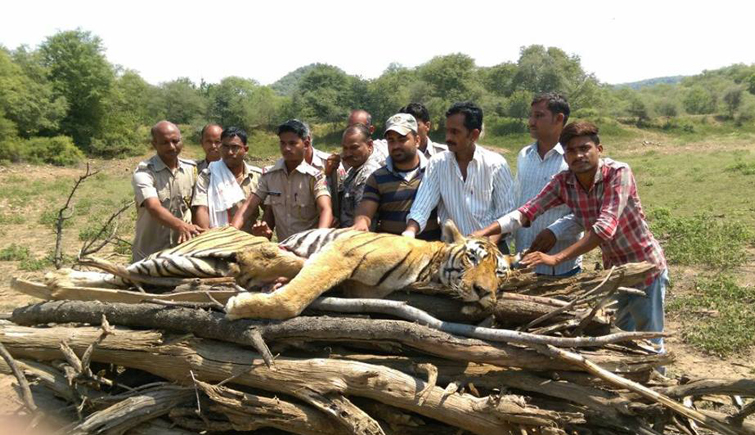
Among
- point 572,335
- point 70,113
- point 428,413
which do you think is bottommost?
point 428,413

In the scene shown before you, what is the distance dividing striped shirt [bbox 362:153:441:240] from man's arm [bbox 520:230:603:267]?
1269mm

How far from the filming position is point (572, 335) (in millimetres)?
3240

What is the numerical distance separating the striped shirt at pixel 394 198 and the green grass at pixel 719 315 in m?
3.46

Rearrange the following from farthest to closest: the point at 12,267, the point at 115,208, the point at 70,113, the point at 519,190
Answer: the point at 70,113
the point at 115,208
the point at 12,267
the point at 519,190

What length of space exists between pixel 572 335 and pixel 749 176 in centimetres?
1581

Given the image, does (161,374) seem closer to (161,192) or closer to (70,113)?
(161,192)

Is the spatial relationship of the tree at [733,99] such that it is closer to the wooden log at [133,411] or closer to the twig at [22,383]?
the wooden log at [133,411]

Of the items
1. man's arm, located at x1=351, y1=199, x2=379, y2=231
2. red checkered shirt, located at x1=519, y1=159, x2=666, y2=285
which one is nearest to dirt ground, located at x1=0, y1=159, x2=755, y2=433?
red checkered shirt, located at x1=519, y1=159, x2=666, y2=285

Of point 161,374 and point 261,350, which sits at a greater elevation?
point 261,350

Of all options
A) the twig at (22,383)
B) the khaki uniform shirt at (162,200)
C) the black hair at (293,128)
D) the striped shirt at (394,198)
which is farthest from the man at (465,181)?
the twig at (22,383)

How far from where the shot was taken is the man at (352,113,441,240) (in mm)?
4730

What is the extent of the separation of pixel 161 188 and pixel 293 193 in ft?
4.63

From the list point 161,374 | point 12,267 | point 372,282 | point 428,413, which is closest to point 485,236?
point 372,282

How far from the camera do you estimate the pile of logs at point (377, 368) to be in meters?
2.96
